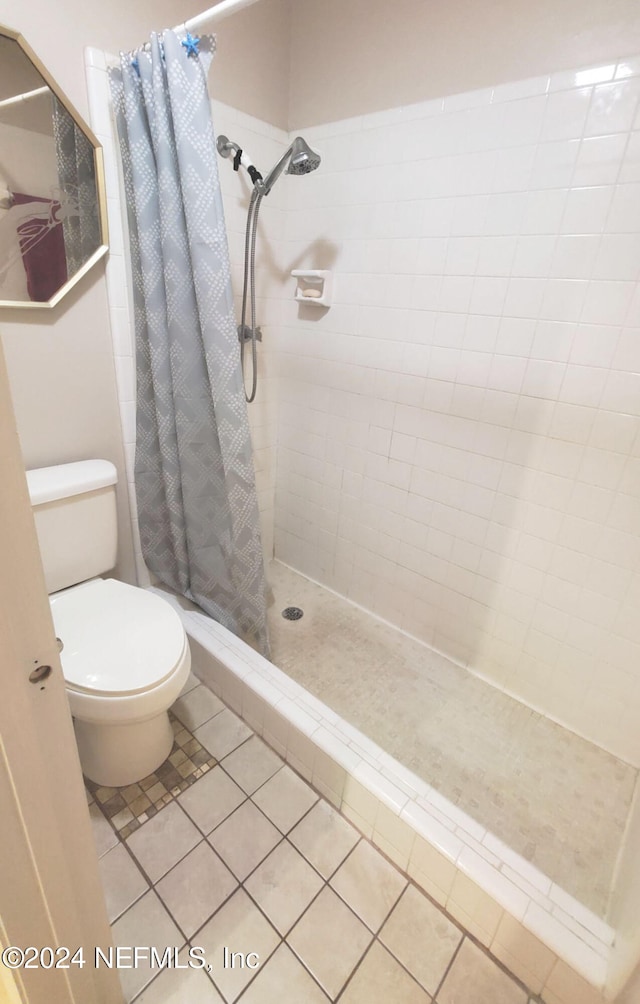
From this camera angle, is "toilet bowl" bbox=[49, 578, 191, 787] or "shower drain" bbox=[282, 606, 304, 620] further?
"shower drain" bbox=[282, 606, 304, 620]

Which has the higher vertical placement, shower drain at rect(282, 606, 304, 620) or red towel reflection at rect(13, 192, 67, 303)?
red towel reflection at rect(13, 192, 67, 303)

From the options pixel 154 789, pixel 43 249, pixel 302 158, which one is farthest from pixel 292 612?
pixel 302 158

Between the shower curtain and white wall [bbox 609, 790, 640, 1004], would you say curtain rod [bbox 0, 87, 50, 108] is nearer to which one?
the shower curtain

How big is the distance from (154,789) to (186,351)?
130 cm

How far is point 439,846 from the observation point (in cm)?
105

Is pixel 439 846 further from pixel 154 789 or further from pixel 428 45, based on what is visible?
pixel 428 45

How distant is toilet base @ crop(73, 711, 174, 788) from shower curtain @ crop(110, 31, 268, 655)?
46 cm

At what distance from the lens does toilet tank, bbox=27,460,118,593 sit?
1314 millimetres

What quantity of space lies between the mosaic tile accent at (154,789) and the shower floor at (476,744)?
43 cm

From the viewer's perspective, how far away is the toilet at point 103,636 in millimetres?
1088

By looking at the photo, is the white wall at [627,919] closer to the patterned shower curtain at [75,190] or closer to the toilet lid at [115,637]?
the toilet lid at [115,637]

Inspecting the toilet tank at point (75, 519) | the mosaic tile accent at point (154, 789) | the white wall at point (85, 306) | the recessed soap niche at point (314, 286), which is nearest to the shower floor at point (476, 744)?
the mosaic tile accent at point (154, 789)

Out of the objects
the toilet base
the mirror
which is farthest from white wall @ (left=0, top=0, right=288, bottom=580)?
the toilet base

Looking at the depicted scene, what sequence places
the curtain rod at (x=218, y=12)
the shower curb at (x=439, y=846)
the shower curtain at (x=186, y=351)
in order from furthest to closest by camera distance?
the shower curtain at (x=186, y=351) < the curtain rod at (x=218, y=12) < the shower curb at (x=439, y=846)
